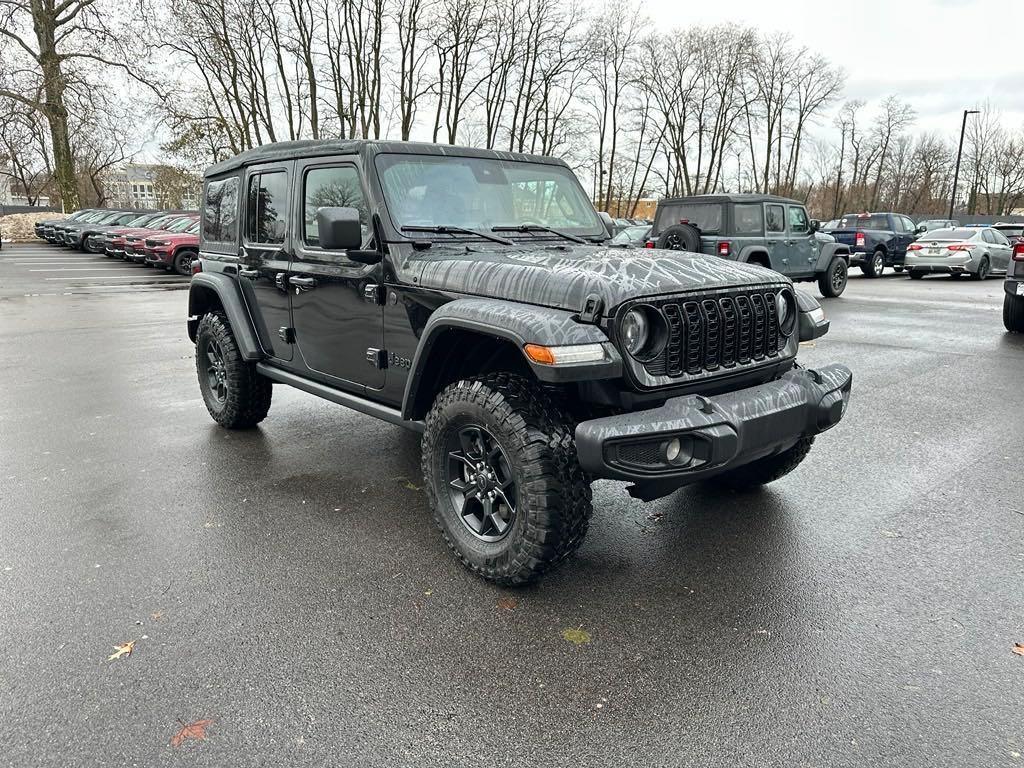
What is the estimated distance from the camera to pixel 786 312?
384 cm

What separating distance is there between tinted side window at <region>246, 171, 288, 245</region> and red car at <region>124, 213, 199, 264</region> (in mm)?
19057

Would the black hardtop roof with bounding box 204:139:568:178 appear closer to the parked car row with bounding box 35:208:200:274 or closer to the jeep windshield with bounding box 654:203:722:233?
the parked car row with bounding box 35:208:200:274

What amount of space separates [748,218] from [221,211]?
10469 mm

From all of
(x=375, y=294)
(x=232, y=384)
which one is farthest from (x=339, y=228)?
(x=232, y=384)

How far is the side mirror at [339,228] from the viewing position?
367cm

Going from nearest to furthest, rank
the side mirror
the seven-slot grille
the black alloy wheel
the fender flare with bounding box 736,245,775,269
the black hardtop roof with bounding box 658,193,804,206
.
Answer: the seven-slot grille < the black alloy wheel < the side mirror < the fender flare with bounding box 736,245,775,269 < the black hardtop roof with bounding box 658,193,804,206

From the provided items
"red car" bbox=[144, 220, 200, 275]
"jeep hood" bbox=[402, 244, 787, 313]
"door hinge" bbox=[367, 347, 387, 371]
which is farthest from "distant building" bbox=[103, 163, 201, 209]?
"jeep hood" bbox=[402, 244, 787, 313]

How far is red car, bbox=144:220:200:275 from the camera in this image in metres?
21.2

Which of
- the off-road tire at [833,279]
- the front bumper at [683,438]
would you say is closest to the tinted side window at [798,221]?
the off-road tire at [833,279]

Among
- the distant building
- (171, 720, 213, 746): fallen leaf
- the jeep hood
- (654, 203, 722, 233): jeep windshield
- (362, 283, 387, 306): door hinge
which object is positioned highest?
the distant building

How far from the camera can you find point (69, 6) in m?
35.7

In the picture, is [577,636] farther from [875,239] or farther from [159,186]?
[159,186]

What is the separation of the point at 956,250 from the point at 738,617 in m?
19.9

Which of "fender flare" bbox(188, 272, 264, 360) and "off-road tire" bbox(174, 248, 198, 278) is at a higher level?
"fender flare" bbox(188, 272, 264, 360)
